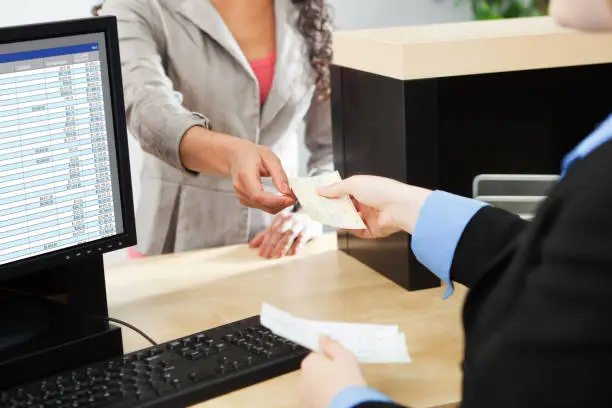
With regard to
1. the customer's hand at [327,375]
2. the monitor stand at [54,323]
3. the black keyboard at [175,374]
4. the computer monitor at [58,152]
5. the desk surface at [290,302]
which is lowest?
the desk surface at [290,302]

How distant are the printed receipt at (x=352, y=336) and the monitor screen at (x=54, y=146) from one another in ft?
0.98

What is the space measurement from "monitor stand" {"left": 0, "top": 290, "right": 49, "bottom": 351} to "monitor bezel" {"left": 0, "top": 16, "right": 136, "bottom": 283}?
80 millimetres

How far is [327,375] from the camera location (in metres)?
0.90

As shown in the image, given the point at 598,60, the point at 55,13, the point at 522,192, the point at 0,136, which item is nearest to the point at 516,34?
the point at 598,60

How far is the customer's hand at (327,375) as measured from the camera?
875 mm

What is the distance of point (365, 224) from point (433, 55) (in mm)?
285

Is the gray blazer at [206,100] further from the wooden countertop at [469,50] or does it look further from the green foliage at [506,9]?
the green foliage at [506,9]

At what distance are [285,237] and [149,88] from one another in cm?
46

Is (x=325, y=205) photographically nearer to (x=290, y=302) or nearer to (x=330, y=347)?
(x=290, y=302)

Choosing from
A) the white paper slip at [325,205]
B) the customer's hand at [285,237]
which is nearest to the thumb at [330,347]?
the white paper slip at [325,205]

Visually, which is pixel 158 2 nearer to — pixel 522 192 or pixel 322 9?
pixel 322 9

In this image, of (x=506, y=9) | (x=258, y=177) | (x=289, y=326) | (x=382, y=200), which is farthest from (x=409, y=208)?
(x=506, y=9)

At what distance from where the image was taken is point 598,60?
1.48 metres

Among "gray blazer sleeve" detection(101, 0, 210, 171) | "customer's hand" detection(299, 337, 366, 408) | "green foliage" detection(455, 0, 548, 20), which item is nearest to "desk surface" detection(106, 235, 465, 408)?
"customer's hand" detection(299, 337, 366, 408)
